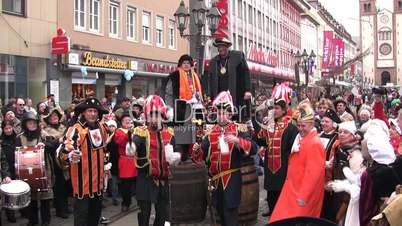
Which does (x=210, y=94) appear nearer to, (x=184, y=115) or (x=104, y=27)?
(x=184, y=115)

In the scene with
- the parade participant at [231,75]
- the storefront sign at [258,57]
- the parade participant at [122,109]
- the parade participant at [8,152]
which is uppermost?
the storefront sign at [258,57]

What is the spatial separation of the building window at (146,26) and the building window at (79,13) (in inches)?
206

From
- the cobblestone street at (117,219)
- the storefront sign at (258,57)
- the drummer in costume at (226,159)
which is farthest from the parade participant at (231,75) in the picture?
the storefront sign at (258,57)

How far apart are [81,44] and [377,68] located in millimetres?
103970

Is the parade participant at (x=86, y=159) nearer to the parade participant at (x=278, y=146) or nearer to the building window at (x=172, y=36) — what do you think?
the parade participant at (x=278, y=146)

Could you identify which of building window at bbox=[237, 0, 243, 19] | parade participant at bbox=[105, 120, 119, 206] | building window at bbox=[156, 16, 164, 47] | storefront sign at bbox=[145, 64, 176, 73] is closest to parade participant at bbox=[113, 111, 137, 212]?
parade participant at bbox=[105, 120, 119, 206]

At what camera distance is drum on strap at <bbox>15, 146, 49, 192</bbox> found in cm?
775

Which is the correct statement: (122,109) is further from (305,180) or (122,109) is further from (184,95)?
(305,180)

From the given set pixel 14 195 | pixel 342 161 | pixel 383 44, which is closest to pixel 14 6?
pixel 14 195

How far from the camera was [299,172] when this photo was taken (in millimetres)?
6098

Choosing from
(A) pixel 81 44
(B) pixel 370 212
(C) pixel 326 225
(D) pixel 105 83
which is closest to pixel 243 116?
(B) pixel 370 212

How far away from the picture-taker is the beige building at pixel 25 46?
60.3 feet

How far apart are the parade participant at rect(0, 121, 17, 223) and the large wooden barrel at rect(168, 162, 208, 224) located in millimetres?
2361

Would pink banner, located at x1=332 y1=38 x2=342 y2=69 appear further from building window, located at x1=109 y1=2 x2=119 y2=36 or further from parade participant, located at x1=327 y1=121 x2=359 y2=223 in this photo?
parade participant, located at x1=327 y1=121 x2=359 y2=223
